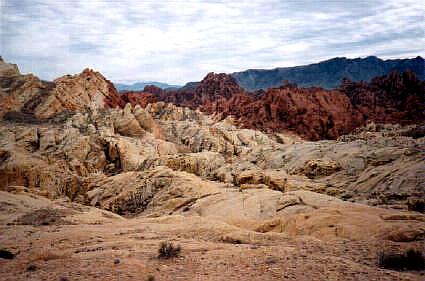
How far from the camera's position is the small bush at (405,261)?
8344 millimetres

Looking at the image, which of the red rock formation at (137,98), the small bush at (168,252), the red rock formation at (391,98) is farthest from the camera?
the red rock formation at (137,98)

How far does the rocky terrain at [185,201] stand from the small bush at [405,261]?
0.11 metres

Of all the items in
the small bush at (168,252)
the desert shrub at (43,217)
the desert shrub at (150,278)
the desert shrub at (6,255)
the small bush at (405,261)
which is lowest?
the desert shrub at (43,217)

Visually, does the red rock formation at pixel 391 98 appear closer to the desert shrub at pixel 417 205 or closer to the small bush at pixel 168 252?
the desert shrub at pixel 417 205

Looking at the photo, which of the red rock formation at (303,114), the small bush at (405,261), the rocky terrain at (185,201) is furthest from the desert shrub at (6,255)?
the red rock formation at (303,114)

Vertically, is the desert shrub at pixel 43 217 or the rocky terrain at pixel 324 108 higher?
the rocky terrain at pixel 324 108

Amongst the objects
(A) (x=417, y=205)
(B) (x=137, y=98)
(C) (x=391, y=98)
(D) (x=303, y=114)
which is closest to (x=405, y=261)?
(A) (x=417, y=205)

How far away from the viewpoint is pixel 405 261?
843 centimetres

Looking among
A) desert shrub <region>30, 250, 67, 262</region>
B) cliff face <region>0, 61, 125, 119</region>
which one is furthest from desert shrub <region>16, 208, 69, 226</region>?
cliff face <region>0, 61, 125, 119</region>

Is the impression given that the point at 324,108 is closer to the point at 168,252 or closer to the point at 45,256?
the point at 168,252

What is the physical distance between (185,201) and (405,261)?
14887mm

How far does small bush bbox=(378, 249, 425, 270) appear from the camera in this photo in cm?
834

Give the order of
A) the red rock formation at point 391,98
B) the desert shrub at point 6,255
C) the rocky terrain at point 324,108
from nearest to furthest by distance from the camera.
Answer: the desert shrub at point 6,255 < the rocky terrain at point 324,108 < the red rock formation at point 391,98

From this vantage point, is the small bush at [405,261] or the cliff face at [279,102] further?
the cliff face at [279,102]
